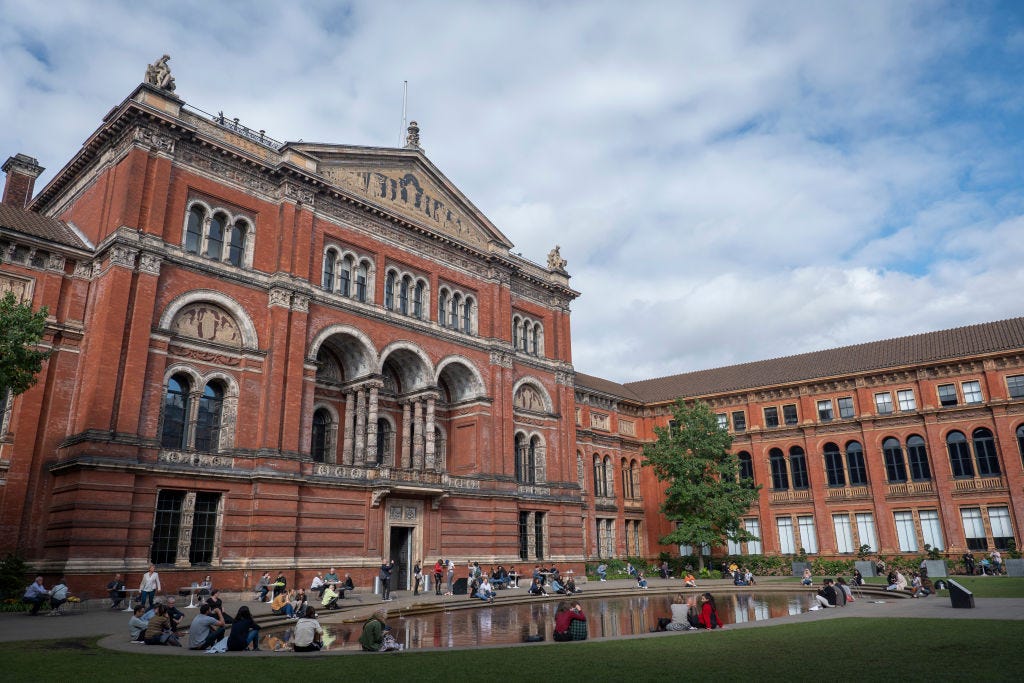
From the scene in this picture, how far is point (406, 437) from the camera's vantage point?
36.9m

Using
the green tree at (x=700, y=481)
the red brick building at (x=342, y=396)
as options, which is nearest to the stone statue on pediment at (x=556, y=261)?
the red brick building at (x=342, y=396)

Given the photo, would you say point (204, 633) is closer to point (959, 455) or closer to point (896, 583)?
point (896, 583)

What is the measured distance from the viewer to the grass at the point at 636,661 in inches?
425

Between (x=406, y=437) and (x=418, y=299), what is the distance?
738 cm

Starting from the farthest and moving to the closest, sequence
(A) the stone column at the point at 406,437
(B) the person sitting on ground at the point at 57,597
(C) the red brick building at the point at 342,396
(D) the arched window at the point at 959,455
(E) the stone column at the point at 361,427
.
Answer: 1. (D) the arched window at the point at 959,455
2. (A) the stone column at the point at 406,437
3. (E) the stone column at the point at 361,427
4. (C) the red brick building at the point at 342,396
5. (B) the person sitting on ground at the point at 57,597

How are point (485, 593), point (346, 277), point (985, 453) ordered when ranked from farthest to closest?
1. point (985, 453)
2. point (346, 277)
3. point (485, 593)

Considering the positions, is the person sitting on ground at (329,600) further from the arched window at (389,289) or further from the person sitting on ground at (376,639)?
the arched window at (389,289)

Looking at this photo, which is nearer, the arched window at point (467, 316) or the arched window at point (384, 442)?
the arched window at point (384, 442)

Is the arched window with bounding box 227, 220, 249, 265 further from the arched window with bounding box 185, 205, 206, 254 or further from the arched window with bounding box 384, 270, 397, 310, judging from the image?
the arched window with bounding box 384, 270, 397, 310

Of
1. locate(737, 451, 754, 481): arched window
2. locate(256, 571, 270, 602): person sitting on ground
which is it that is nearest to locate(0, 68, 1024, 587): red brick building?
locate(737, 451, 754, 481): arched window

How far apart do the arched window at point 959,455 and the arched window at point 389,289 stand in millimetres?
37004

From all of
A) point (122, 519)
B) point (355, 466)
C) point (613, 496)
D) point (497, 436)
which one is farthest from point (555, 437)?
point (122, 519)

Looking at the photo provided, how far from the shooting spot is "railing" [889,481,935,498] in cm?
4634

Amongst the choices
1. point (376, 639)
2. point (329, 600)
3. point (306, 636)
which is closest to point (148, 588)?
point (329, 600)
